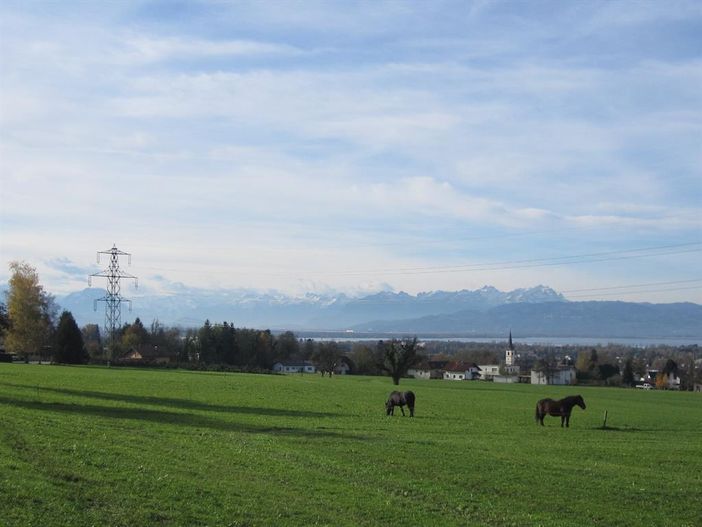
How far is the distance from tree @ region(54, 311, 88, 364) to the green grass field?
74.4 meters

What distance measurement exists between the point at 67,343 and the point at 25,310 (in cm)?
816

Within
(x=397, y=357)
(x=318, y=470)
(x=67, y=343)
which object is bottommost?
(x=318, y=470)

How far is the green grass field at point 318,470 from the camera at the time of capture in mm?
16297

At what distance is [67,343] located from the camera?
111 meters

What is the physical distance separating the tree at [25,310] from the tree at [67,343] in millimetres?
3749

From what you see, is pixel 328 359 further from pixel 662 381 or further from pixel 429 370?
pixel 662 381

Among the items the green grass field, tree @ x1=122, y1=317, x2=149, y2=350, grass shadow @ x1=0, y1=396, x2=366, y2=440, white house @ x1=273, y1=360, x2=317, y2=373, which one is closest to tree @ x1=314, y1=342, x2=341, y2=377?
white house @ x1=273, y1=360, x2=317, y2=373

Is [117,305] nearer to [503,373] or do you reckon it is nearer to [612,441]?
[612,441]

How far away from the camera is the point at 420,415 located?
4509 cm

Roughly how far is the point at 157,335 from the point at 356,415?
143108 millimetres

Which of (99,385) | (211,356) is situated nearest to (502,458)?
(99,385)

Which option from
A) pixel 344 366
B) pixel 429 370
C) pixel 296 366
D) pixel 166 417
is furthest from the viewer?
pixel 296 366

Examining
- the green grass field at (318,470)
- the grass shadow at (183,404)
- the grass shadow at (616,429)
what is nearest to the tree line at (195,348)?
the grass shadow at (183,404)

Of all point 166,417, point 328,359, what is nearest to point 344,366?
point 328,359
